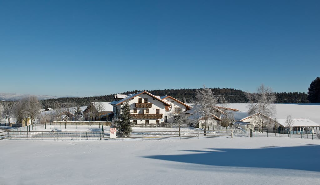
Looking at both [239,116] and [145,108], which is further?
[239,116]

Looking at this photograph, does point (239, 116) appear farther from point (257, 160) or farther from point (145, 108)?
point (257, 160)

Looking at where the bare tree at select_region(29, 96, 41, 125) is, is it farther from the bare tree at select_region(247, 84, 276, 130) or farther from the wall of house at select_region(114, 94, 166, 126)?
the bare tree at select_region(247, 84, 276, 130)

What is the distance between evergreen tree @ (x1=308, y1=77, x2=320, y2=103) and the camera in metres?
102

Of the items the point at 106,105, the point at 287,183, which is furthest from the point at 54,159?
the point at 106,105

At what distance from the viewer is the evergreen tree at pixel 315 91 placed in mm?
101931

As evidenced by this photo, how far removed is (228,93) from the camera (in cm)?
16625

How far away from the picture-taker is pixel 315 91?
10400cm

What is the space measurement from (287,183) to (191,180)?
130 inches

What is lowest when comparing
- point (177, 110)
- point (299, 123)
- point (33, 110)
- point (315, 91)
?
point (299, 123)

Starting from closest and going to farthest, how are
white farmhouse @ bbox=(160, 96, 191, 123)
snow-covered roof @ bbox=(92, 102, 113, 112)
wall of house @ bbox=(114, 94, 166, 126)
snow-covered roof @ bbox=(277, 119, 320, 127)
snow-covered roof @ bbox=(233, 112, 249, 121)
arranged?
1. snow-covered roof @ bbox=(277, 119, 320, 127)
2. wall of house @ bbox=(114, 94, 166, 126)
3. snow-covered roof @ bbox=(233, 112, 249, 121)
4. white farmhouse @ bbox=(160, 96, 191, 123)
5. snow-covered roof @ bbox=(92, 102, 113, 112)

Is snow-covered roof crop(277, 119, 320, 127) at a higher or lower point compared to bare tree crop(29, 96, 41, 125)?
lower

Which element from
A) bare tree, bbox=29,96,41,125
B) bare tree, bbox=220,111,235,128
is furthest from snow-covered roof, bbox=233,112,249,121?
bare tree, bbox=29,96,41,125

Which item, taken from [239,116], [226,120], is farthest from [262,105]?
[239,116]

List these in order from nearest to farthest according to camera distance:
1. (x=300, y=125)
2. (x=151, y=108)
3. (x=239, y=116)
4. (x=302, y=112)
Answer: (x=300, y=125) < (x=151, y=108) < (x=239, y=116) < (x=302, y=112)
